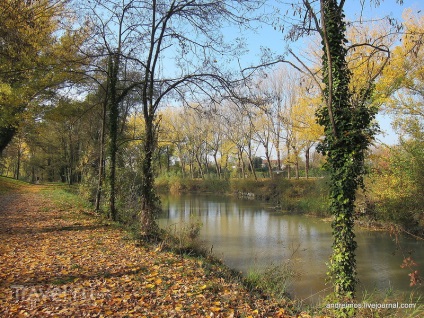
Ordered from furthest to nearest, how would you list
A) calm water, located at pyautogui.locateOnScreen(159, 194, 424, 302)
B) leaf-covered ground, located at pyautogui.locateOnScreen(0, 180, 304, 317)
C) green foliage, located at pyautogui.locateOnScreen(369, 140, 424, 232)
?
green foliage, located at pyautogui.locateOnScreen(369, 140, 424, 232) → calm water, located at pyautogui.locateOnScreen(159, 194, 424, 302) → leaf-covered ground, located at pyautogui.locateOnScreen(0, 180, 304, 317)

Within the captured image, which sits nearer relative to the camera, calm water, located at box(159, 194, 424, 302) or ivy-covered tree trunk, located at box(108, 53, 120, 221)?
calm water, located at box(159, 194, 424, 302)

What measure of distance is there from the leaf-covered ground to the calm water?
2588 millimetres

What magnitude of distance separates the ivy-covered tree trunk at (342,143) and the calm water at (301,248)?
1.79 m

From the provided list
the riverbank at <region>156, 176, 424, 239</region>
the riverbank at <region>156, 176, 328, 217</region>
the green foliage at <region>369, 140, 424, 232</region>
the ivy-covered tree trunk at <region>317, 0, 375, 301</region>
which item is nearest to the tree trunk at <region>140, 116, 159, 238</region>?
Result: the riverbank at <region>156, 176, 424, 239</region>

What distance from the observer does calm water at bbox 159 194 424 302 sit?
8336 mm

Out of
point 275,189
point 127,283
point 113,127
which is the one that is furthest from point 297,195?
point 127,283

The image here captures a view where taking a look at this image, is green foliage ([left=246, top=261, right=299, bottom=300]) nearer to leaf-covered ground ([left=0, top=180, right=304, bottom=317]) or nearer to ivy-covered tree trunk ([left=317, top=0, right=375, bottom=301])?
leaf-covered ground ([left=0, top=180, right=304, bottom=317])

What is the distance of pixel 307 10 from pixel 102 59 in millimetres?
7967

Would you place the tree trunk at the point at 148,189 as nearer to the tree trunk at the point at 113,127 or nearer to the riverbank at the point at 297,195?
the tree trunk at the point at 113,127

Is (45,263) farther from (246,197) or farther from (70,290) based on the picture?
(246,197)

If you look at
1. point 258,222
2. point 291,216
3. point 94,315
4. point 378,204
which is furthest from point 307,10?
point 291,216

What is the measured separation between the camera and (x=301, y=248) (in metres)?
11.6

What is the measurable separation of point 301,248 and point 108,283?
27.1 feet

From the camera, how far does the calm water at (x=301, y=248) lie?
8.34 m
